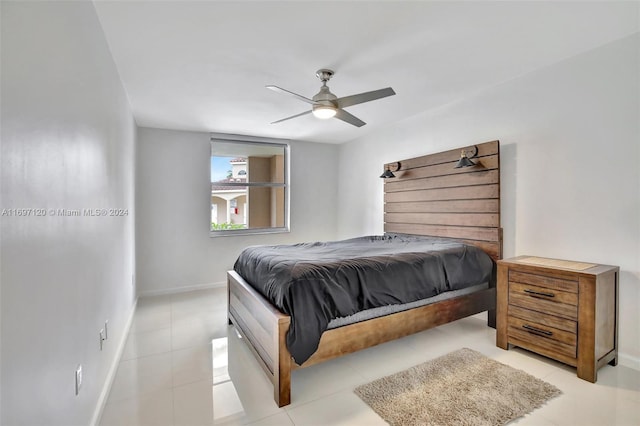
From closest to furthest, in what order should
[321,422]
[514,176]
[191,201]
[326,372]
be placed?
1. [321,422]
2. [326,372]
3. [514,176]
4. [191,201]

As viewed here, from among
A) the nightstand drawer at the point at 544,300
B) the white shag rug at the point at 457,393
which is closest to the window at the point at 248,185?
the white shag rug at the point at 457,393

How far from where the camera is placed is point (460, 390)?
80.8 inches

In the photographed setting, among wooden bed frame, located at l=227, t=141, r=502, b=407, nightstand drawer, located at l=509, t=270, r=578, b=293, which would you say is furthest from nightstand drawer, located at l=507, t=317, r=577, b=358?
wooden bed frame, located at l=227, t=141, r=502, b=407

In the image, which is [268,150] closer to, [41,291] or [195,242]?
[195,242]

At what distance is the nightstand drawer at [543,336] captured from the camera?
2264 millimetres

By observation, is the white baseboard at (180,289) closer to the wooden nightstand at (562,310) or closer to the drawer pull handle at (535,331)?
the wooden nightstand at (562,310)

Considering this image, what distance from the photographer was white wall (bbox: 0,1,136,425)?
0.94 metres

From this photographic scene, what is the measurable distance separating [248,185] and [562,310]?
4.31m

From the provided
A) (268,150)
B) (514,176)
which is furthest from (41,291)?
(268,150)

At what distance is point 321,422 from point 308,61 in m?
2.59

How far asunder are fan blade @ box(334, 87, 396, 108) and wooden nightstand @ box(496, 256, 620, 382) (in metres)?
1.78

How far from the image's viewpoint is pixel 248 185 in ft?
16.9

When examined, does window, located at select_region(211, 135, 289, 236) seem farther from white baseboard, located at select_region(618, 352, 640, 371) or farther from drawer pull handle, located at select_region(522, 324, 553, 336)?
white baseboard, located at select_region(618, 352, 640, 371)

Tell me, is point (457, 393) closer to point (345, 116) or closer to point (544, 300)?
point (544, 300)
